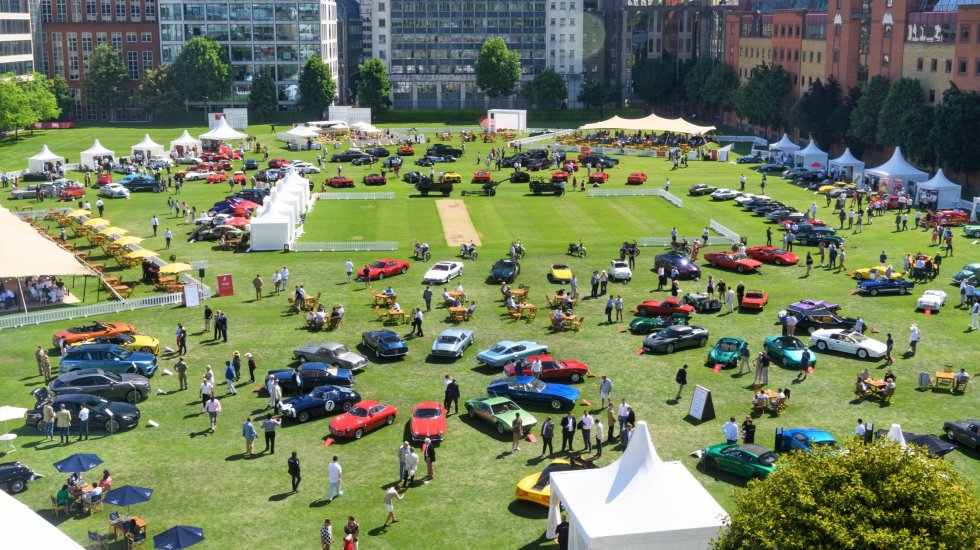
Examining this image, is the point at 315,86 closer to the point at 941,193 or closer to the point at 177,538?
the point at 941,193

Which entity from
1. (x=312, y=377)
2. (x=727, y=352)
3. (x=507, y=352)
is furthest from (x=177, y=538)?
(x=727, y=352)

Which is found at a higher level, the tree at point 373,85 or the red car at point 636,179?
the tree at point 373,85

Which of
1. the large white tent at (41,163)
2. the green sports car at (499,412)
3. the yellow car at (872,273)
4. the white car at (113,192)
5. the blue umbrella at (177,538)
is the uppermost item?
the large white tent at (41,163)

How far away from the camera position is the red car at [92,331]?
47.9 metres

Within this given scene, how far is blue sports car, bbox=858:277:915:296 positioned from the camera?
5712 cm

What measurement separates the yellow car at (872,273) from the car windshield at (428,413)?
101 feet

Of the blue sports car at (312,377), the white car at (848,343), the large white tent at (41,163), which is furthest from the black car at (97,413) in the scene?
the large white tent at (41,163)

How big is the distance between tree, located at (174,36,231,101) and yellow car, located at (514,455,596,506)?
128 meters

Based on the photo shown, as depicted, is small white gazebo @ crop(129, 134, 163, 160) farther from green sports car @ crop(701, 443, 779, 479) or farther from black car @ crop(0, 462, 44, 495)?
green sports car @ crop(701, 443, 779, 479)

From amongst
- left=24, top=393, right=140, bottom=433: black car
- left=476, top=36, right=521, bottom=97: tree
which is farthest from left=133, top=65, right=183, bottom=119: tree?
left=24, top=393, right=140, bottom=433: black car

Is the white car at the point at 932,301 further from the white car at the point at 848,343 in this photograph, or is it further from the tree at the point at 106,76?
the tree at the point at 106,76

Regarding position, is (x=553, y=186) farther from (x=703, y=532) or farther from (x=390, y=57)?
(x=390, y=57)

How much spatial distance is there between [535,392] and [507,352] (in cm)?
532

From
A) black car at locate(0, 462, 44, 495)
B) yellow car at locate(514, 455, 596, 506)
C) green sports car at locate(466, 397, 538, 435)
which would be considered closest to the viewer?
yellow car at locate(514, 455, 596, 506)
